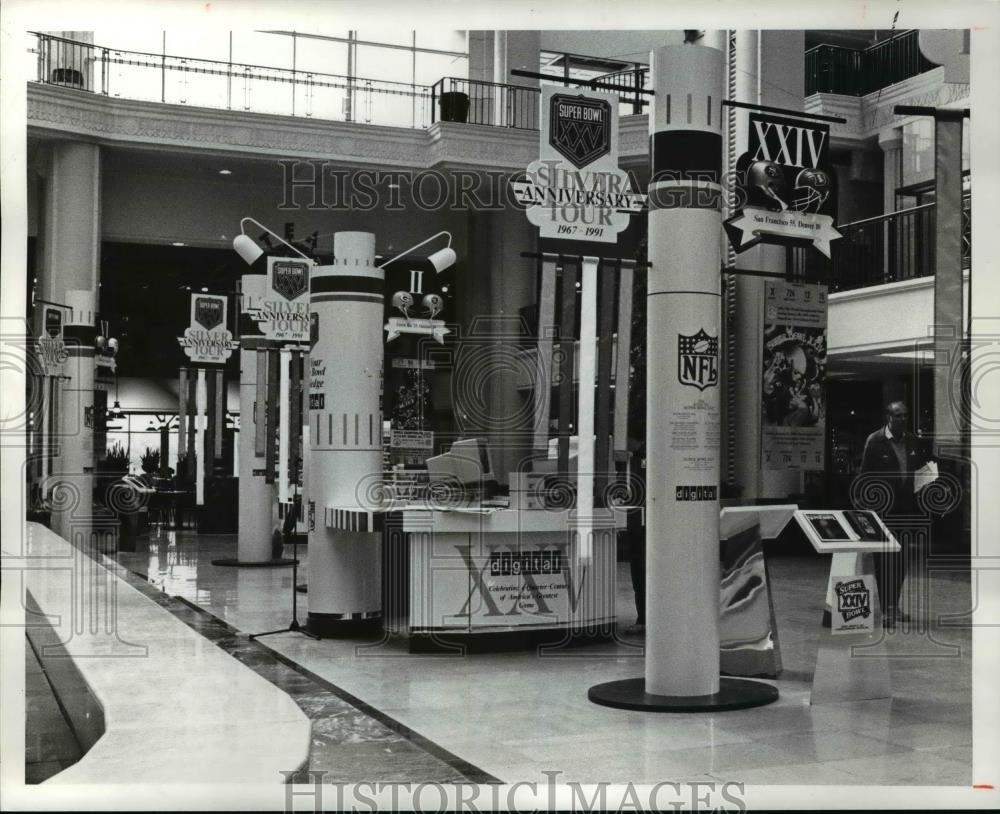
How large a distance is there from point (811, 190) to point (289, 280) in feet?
15.9

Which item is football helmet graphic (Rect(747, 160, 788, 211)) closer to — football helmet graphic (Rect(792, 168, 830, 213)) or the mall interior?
football helmet graphic (Rect(792, 168, 830, 213))

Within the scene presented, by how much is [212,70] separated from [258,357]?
25.4 feet

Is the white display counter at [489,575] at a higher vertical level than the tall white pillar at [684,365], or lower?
lower

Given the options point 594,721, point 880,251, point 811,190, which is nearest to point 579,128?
point 811,190

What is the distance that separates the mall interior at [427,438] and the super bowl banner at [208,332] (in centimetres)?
6

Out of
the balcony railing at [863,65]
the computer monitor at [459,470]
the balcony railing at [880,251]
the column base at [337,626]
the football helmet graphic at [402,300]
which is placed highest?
the balcony railing at [863,65]

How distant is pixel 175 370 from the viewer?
26.3m

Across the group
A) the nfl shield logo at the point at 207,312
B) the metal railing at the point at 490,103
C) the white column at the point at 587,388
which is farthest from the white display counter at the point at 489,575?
the metal railing at the point at 490,103

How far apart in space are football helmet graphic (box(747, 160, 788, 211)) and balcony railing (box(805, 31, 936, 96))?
13.6 m

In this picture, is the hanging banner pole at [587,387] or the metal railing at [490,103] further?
the metal railing at [490,103]

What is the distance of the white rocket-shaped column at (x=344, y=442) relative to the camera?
8.48 meters

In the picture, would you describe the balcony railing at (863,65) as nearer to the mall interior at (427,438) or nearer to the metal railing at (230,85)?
the mall interior at (427,438)

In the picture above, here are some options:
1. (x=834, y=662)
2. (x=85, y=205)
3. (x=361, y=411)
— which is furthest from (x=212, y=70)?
(x=834, y=662)

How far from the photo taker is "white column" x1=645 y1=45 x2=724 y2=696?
5871 millimetres
